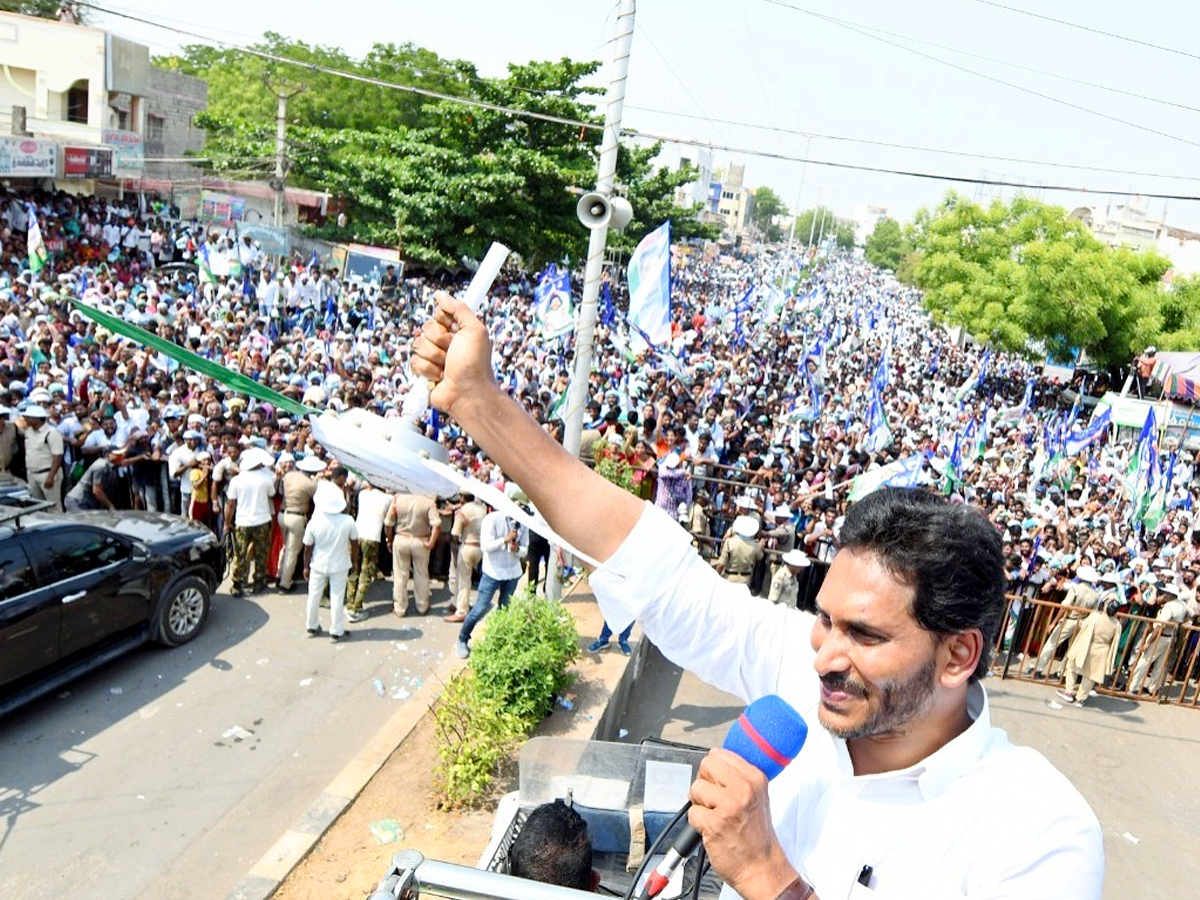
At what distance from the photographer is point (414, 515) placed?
905cm

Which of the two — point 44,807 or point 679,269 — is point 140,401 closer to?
point 44,807

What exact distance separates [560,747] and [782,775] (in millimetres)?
2980

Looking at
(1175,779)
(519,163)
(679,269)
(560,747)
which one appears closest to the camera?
(560,747)

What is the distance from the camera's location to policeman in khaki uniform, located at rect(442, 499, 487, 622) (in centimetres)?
899

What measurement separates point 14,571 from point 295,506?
2.84m

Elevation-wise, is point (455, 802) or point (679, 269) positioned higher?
point (679, 269)

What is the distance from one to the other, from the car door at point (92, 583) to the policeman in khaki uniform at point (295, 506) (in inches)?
64.1

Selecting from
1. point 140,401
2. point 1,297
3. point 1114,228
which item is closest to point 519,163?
point 1,297

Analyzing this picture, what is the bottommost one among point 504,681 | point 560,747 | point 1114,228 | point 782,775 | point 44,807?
point 44,807

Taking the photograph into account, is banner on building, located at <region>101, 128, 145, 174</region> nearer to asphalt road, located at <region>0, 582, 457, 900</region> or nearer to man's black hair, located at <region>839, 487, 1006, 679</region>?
asphalt road, located at <region>0, 582, 457, 900</region>

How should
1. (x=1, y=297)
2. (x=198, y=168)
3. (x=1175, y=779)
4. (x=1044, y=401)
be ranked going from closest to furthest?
1. (x=1175, y=779)
2. (x=1, y=297)
3. (x=1044, y=401)
4. (x=198, y=168)

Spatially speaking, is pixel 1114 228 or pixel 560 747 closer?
pixel 560 747

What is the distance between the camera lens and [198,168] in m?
36.4

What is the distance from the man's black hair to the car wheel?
→ 7.69m
